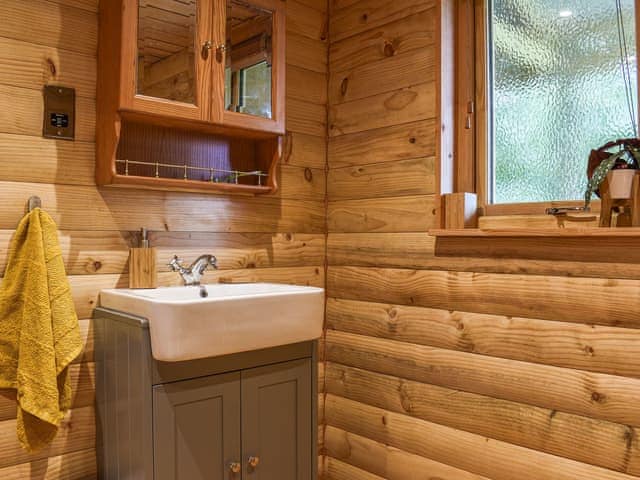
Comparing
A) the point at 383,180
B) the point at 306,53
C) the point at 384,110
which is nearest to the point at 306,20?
the point at 306,53

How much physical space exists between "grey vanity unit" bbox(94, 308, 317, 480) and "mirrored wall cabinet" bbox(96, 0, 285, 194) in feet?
1.81

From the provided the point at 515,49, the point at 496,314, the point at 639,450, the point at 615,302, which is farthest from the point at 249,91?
the point at 639,450

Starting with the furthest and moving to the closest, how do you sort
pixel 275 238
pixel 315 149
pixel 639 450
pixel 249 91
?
1. pixel 315 149
2. pixel 275 238
3. pixel 249 91
4. pixel 639 450

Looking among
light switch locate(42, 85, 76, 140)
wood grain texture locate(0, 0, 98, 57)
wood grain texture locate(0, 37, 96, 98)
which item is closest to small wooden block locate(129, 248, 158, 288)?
light switch locate(42, 85, 76, 140)

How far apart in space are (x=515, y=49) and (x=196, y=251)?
4.43 ft

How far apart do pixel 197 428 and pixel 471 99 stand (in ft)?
4.82

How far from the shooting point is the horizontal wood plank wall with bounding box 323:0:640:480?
1654mm

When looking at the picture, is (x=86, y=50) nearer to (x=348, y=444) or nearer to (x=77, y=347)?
(x=77, y=347)

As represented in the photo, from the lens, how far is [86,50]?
72.4 inches

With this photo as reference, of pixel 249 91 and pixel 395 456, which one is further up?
pixel 249 91

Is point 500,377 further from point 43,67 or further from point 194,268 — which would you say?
point 43,67

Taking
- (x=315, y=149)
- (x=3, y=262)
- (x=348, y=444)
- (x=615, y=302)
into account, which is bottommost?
(x=348, y=444)

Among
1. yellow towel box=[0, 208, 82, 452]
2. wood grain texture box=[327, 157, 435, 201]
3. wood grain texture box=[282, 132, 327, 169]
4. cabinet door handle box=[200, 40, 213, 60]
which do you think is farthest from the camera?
wood grain texture box=[282, 132, 327, 169]

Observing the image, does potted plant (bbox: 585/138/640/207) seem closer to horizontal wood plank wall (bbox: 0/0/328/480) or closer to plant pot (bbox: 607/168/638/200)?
plant pot (bbox: 607/168/638/200)
